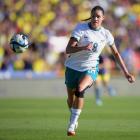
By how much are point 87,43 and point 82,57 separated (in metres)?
0.38

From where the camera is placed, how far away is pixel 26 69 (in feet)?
93.8

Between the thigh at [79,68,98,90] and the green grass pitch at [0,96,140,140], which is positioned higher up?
the thigh at [79,68,98,90]

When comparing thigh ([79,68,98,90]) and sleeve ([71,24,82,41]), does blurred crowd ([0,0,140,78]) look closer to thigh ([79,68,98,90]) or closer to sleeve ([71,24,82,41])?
thigh ([79,68,98,90])

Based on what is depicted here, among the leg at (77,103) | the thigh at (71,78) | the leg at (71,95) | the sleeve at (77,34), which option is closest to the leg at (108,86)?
the leg at (71,95)

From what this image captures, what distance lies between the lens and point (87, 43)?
1141 centimetres

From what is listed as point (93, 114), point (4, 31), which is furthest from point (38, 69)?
point (93, 114)

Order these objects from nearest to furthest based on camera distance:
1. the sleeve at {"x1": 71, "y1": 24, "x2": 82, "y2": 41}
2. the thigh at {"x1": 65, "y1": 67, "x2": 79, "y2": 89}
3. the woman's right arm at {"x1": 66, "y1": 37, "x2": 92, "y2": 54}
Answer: the woman's right arm at {"x1": 66, "y1": 37, "x2": 92, "y2": 54} < the sleeve at {"x1": 71, "y1": 24, "x2": 82, "y2": 41} < the thigh at {"x1": 65, "y1": 67, "x2": 79, "y2": 89}

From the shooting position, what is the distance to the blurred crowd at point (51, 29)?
28922mm

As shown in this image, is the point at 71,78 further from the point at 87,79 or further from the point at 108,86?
the point at 108,86

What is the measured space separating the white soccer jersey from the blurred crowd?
55.0 feet

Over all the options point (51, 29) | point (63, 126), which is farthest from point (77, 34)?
point (51, 29)

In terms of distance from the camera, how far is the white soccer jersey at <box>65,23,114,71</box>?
11.4 m

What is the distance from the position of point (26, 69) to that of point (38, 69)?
61 cm

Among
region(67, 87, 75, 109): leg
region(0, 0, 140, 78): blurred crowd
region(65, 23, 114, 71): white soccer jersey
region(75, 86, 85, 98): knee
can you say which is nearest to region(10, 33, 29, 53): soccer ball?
region(65, 23, 114, 71): white soccer jersey
